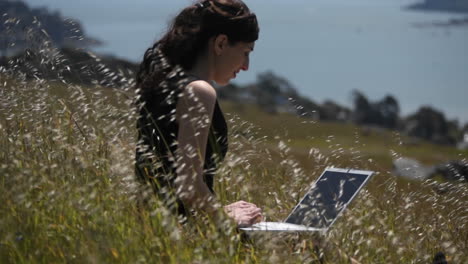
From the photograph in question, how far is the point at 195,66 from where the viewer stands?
3.48 meters

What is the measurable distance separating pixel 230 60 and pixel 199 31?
0.68ft

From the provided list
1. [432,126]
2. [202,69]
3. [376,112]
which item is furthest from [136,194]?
[376,112]

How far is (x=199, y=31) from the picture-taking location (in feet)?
11.4

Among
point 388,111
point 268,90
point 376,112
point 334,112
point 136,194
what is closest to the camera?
point 136,194

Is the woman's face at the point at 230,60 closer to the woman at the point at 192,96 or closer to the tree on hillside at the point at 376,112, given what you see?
the woman at the point at 192,96

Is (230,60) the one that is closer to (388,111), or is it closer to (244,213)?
(244,213)

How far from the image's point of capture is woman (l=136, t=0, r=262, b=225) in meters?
3.04

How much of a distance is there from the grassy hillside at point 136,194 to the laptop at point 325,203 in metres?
0.07

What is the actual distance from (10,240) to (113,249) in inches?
17.5

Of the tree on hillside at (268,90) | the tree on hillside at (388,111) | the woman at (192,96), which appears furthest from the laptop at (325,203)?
the tree on hillside at (388,111)

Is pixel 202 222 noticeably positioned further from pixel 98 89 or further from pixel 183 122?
pixel 98 89

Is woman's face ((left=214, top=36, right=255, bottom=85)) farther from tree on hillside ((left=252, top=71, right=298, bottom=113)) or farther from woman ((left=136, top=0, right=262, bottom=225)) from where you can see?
tree on hillside ((left=252, top=71, right=298, bottom=113))

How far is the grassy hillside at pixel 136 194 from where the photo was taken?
8.50 ft

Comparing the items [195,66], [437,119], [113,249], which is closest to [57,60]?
[195,66]
